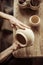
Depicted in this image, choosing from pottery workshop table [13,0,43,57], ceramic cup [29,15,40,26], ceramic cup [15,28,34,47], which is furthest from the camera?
ceramic cup [29,15,40,26]

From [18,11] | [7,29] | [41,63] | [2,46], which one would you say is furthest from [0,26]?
[41,63]

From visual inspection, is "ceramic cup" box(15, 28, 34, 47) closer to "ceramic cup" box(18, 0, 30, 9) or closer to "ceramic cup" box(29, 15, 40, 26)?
"ceramic cup" box(29, 15, 40, 26)


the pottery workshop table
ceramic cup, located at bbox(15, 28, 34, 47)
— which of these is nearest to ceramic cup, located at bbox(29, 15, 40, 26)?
the pottery workshop table

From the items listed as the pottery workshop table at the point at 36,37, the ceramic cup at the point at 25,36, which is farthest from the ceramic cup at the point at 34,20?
the ceramic cup at the point at 25,36

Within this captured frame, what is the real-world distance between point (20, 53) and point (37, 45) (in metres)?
0.15

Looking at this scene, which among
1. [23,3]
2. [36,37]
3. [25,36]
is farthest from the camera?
[23,3]

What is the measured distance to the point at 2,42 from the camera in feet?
6.24

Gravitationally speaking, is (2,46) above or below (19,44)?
below

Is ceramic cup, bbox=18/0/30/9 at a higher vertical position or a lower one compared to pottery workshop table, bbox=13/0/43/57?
higher

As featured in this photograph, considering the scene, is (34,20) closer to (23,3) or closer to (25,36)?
(23,3)

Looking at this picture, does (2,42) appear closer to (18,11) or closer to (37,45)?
(18,11)

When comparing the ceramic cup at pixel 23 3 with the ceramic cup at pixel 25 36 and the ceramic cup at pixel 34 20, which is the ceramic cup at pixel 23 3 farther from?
the ceramic cup at pixel 25 36

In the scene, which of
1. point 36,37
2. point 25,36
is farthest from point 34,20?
point 25,36

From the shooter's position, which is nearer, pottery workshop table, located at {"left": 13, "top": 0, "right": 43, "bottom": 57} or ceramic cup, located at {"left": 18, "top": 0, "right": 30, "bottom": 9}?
pottery workshop table, located at {"left": 13, "top": 0, "right": 43, "bottom": 57}
